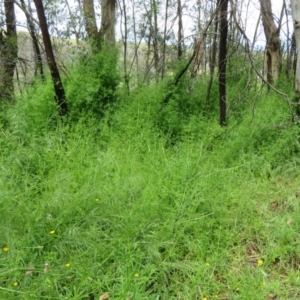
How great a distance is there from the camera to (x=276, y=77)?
205 inches

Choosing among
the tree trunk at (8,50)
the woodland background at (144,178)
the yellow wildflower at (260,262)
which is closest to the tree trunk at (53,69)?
the woodland background at (144,178)

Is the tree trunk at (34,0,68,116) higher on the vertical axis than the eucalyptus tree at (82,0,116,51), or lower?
lower

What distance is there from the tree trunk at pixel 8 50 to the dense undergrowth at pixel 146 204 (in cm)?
154

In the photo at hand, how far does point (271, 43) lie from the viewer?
16.9ft

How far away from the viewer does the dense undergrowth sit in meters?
1.79

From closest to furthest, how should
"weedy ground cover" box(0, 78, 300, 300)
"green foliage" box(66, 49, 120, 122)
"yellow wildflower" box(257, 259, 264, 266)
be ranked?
"weedy ground cover" box(0, 78, 300, 300) < "yellow wildflower" box(257, 259, 264, 266) < "green foliage" box(66, 49, 120, 122)

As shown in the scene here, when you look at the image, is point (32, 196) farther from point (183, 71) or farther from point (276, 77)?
point (276, 77)

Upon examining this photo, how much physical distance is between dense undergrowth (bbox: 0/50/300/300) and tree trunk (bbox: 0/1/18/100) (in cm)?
154

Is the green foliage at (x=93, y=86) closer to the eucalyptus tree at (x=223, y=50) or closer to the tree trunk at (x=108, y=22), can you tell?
the tree trunk at (x=108, y=22)

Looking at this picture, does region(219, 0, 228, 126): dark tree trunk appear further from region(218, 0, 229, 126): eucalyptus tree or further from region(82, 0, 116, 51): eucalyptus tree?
region(82, 0, 116, 51): eucalyptus tree

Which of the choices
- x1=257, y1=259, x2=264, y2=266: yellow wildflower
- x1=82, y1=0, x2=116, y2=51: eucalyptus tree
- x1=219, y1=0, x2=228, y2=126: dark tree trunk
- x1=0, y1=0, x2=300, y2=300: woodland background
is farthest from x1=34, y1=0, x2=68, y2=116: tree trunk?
x1=257, y1=259, x2=264, y2=266: yellow wildflower

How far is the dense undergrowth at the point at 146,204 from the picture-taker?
179 cm

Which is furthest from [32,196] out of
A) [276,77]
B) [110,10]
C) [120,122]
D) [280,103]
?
[276,77]

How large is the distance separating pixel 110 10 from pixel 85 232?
3915mm
